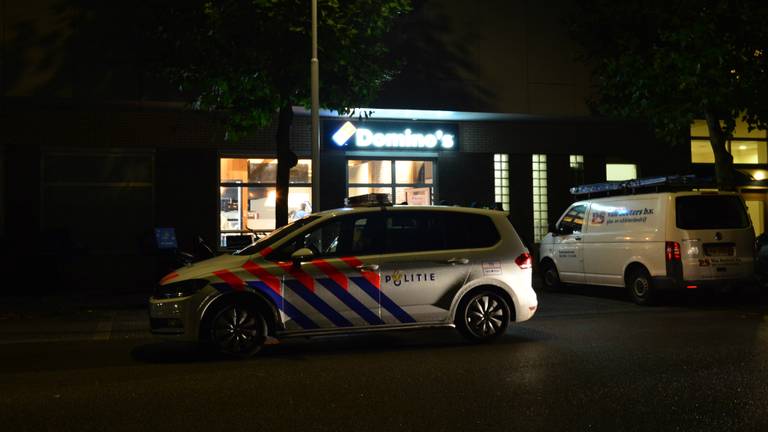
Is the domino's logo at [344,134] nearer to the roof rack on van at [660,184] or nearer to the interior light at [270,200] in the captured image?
the interior light at [270,200]

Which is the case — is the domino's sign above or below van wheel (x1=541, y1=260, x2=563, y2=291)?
above

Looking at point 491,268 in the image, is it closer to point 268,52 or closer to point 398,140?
point 268,52

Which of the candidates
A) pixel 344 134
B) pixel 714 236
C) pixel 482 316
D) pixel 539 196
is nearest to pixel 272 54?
pixel 344 134

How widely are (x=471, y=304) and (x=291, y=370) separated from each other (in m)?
2.49

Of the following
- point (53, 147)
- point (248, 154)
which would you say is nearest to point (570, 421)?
point (248, 154)

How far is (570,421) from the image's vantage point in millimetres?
5148

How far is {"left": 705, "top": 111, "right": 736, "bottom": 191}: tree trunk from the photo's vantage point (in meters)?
14.7

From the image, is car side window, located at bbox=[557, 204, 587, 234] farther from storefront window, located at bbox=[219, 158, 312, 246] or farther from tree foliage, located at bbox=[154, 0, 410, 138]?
storefront window, located at bbox=[219, 158, 312, 246]

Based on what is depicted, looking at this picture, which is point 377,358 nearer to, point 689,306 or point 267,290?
point 267,290

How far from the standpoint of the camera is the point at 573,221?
13922mm

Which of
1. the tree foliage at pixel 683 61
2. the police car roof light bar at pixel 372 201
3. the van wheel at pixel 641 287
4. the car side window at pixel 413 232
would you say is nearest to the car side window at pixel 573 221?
the van wheel at pixel 641 287

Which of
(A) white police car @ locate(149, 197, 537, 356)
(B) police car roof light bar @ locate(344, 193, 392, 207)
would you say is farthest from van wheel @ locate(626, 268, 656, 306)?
(B) police car roof light bar @ locate(344, 193, 392, 207)

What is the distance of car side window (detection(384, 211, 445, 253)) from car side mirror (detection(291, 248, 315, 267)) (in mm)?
964

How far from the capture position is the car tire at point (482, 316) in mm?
8562
